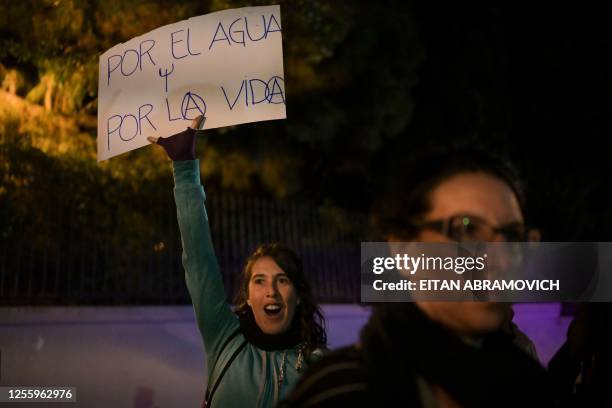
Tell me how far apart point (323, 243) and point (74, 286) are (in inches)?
123

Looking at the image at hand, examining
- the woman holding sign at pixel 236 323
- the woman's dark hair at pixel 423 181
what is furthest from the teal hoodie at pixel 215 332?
the woman's dark hair at pixel 423 181

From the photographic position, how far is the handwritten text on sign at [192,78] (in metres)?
2.72

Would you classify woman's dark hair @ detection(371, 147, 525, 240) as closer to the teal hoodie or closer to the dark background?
the dark background

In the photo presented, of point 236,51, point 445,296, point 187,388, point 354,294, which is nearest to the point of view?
point 445,296

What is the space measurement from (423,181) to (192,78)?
172 centimetres

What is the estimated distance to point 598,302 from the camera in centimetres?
305

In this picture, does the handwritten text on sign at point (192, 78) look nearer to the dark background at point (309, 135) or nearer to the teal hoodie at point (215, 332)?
the teal hoodie at point (215, 332)

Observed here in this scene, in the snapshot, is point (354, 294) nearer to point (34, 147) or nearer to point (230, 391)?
point (34, 147)

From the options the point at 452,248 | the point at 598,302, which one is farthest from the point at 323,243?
the point at 452,248

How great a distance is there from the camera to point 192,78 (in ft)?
9.27

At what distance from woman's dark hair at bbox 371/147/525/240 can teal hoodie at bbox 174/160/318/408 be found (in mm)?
1188

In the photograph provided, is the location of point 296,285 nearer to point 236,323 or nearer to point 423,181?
point 236,323

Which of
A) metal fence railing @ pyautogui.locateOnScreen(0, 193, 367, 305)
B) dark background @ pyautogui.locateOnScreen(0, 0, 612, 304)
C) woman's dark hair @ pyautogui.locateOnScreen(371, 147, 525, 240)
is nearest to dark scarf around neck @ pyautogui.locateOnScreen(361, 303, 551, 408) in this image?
woman's dark hair @ pyautogui.locateOnScreen(371, 147, 525, 240)

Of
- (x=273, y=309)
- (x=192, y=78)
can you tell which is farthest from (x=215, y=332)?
(x=192, y=78)
